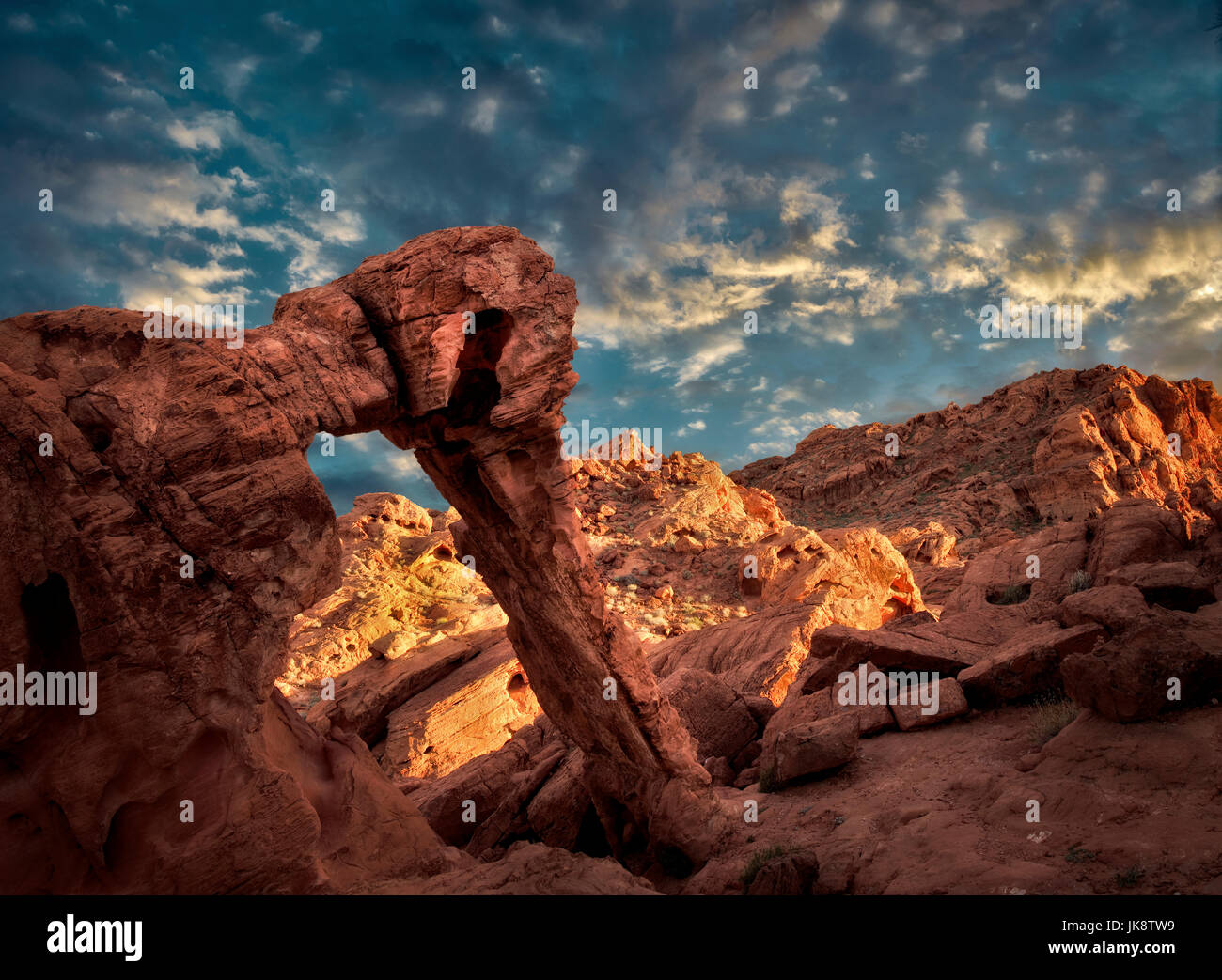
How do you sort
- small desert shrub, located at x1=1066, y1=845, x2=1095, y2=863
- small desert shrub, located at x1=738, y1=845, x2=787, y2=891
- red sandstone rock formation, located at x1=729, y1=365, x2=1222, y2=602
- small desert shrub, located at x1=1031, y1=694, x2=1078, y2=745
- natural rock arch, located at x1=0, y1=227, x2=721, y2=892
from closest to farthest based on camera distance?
small desert shrub, located at x1=1066, y1=845, x2=1095, y2=863 < natural rock arch, located at x1=0, y1=227, x2=721, y2=892 < small desert shrub, located at x1=738, y1=845, x2=787, y2=891 < small desert shrub, located at x1=1031, y1=694, x2=1078, y2=745 < red sandstone rock formation, located at x1=729, y1=365, x2=1222, y2=602

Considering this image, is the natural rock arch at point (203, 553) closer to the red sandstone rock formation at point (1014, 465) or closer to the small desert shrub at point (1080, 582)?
the small desert shrub at point (1080, 582)

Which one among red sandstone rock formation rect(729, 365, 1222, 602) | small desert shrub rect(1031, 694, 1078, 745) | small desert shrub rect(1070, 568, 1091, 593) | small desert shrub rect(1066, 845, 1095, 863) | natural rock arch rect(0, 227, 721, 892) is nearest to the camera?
small desert shrub rect(1066, 845, 1095, 863)

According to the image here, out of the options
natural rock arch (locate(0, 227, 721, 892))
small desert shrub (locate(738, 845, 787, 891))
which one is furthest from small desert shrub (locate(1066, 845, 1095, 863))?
natural rock arch (locate(0, 227, 721, 892))

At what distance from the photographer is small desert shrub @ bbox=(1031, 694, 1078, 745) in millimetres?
10086

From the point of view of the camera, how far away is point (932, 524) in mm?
40375

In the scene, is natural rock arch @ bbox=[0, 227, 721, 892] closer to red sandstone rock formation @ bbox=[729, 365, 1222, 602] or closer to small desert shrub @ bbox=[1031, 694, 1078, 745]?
small desert shrub @ bbox=[1031, 694, 1078, 745]

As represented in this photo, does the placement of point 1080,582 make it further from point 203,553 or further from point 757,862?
point 203,553

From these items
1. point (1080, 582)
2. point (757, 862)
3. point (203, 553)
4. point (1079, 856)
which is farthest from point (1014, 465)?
point (203, 553)

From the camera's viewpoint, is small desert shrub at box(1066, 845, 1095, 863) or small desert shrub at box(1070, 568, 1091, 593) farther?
small desert shrub at box(1070, 568, 1091, 593)

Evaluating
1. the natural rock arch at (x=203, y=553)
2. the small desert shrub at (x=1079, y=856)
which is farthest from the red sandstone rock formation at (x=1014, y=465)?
the natural rock arch at (x=203, y=553)

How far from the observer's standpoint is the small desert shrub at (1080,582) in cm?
1664

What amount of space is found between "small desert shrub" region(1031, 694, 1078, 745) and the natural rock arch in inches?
364
